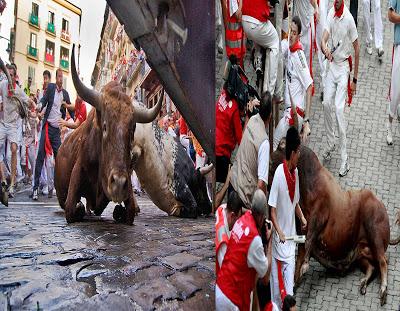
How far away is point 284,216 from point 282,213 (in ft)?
0.08

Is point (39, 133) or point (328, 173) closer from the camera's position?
point (328, 173)

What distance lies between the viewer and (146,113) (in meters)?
3.86

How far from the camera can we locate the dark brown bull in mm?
3631

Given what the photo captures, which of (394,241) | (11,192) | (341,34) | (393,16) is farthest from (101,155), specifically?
(393,16)

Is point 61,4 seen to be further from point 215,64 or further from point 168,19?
point 215,64

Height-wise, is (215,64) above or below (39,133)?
above

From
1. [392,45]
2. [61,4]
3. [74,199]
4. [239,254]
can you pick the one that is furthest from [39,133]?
[392,45]

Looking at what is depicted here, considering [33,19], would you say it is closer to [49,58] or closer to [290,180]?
[49,58]

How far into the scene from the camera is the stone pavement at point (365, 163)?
3293mm

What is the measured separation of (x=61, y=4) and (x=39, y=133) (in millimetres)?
996

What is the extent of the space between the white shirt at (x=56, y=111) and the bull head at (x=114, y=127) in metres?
0.13

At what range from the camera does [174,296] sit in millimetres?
2887

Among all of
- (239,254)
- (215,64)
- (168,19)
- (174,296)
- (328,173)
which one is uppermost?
(168,19)

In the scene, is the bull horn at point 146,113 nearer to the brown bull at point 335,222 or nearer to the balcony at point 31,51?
the balcony at point 31,51
